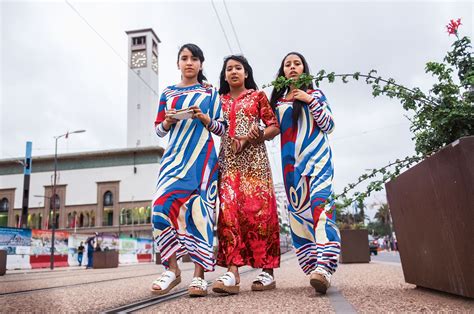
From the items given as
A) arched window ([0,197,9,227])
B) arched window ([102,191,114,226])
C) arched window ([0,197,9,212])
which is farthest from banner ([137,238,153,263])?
arched window ([0,197,9,212])

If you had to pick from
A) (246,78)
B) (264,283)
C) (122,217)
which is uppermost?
(122,217)

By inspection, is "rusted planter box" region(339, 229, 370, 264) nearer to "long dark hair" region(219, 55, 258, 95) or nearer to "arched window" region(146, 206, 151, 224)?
"long dark hair" region(219, 55, 258, 95)

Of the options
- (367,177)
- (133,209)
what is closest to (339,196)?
(367,177)

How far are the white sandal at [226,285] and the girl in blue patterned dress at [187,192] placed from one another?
21cm

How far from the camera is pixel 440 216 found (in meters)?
2.23

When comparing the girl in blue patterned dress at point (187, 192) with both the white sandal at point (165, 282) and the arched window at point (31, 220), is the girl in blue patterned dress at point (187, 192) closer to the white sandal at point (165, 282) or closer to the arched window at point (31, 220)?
the white sandal at point (165, 282)

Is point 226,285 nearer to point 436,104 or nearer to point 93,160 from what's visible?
point 436,104

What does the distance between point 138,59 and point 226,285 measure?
75.2 m

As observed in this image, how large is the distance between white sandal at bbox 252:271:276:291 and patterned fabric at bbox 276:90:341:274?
0.92 feet

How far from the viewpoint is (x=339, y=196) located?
236 cm

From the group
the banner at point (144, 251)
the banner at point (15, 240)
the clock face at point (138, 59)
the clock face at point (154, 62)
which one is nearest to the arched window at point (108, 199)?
the clock face at point (138, 59)

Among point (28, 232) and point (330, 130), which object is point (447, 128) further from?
point (28, 232)

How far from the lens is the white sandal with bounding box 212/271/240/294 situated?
2688 millimetres

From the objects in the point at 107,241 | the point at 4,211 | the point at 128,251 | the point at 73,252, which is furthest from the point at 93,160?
the point at 73,252
